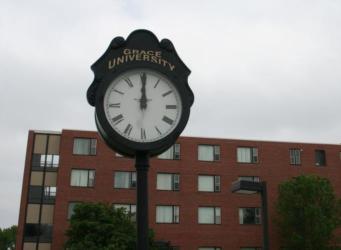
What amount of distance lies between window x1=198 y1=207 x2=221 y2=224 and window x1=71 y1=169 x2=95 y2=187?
397 inches

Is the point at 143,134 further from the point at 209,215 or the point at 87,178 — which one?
the point at 209,215

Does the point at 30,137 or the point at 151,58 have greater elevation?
the point at 30,137

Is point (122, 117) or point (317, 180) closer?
point (122, 117)

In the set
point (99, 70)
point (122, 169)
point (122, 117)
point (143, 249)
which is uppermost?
point (122, 169)

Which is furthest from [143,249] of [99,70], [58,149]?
[58,149]

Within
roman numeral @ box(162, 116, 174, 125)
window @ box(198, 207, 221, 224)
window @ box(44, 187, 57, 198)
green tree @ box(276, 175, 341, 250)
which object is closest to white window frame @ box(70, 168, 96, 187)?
window @ box(44, 187, 57, 198)

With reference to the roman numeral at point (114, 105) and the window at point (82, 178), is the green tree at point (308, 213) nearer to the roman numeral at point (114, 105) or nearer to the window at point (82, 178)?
the window at point (82, 178)

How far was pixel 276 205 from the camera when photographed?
158 feet

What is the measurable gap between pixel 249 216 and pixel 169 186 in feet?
26.0

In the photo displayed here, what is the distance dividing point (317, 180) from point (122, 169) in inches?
667

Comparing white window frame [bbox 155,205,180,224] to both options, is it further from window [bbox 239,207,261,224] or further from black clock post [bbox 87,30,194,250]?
black clock post [bbox 87,30,194,250]

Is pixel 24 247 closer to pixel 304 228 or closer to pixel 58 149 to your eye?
pixel 58 149

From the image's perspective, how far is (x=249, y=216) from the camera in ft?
167

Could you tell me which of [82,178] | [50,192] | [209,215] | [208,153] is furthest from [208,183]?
[50,192]
